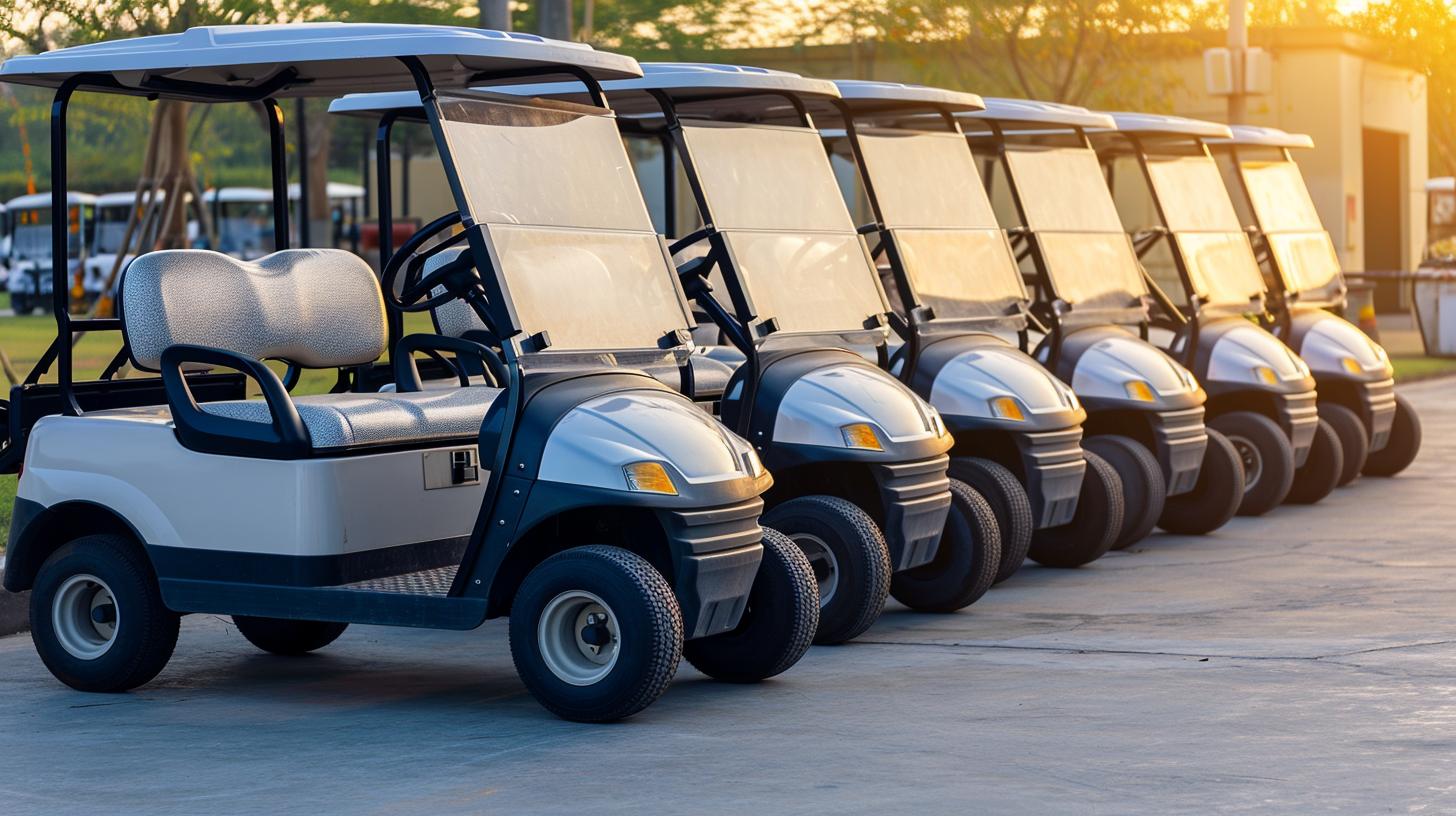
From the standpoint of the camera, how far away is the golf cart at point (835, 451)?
6602mm

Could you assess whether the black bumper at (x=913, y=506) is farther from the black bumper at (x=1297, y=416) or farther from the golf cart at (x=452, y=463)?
the black bumper at (x=1297, y=416)

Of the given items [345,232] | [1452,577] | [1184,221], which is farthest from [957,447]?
[345,232]

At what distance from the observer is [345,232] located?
4547 cm

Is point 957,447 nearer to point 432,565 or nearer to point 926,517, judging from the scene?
point 926,517

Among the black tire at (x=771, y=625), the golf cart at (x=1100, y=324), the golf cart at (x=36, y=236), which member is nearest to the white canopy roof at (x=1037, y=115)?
the golf cart at (x=1100, y=324)

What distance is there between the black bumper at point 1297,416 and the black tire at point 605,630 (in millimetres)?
5422

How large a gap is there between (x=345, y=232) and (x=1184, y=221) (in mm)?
36164

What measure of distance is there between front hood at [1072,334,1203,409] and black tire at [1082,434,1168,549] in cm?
22

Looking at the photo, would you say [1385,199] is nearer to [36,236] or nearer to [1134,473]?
[36,236]

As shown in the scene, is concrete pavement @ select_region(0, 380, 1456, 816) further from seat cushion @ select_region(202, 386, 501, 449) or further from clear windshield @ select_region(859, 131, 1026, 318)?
clear windshield @ select_region(859, 131, 1026, 318)

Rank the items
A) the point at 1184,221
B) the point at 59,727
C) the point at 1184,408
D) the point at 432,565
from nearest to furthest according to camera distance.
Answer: the point at 59,727
the point at 432,565
the point at 1184,408
the point at 1184,221

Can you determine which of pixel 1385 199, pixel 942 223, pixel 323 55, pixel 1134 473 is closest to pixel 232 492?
pixel 323 55

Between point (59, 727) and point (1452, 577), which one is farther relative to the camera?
point (1452, 577)

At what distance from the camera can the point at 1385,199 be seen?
36.0 m
